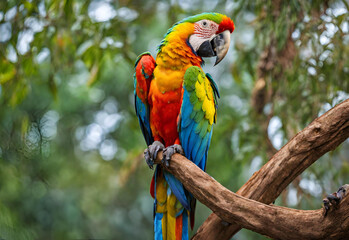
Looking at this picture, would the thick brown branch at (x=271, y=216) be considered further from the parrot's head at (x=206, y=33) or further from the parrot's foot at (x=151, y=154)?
the parrot's head at (x=206, y=33)

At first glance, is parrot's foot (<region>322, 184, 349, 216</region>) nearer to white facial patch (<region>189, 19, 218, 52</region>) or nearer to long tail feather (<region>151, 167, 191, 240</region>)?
long tail feather (<region>151, 167, 191, 240</region>)

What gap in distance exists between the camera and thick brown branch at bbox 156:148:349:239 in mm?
1305

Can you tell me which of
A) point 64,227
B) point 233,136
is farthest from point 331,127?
point 64,227

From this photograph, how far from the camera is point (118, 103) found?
4652mm

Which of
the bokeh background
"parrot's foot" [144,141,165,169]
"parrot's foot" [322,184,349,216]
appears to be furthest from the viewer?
the bokeh background

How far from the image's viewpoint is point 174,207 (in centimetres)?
180

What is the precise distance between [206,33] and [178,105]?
1.38 ft

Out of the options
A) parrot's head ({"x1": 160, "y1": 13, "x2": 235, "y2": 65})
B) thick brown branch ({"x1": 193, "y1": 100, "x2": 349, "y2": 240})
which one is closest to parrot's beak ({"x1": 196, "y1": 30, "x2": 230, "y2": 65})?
parrot's head ({"x1": 160, "y1": 13, "x2": 235, "y2": 65})

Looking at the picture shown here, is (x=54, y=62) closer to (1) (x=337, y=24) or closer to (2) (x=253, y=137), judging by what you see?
Result: (2) (x=253, y=137)

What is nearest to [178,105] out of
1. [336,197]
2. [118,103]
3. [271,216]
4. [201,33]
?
[201,33]

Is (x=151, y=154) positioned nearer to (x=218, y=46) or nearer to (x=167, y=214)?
(x=167, y=214)

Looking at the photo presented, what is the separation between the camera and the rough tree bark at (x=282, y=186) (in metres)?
1.33

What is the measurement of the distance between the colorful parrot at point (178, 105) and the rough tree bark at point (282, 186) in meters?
0.24

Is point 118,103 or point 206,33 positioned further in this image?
point 118,103
